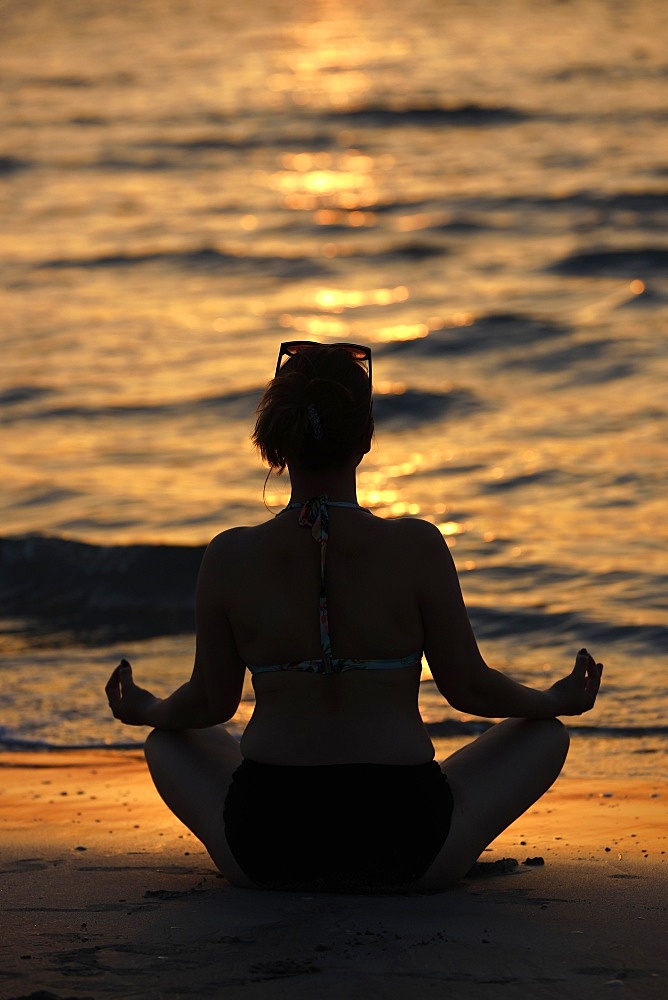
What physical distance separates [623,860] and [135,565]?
192 inches

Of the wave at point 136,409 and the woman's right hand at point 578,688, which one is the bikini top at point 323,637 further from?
the wave at point 136,409

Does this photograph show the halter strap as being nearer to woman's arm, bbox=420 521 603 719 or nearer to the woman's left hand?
woman's arm, bbox=420 521 603 719

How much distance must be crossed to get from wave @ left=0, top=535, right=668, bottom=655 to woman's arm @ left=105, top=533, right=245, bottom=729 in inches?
139

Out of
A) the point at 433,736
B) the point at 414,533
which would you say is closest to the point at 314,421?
the point at 414,533

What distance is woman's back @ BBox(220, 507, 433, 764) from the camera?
10.9 feet

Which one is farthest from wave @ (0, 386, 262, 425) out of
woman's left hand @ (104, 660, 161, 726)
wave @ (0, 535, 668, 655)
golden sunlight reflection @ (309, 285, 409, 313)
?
woman's left hand @ (104, 660, 161, 726)

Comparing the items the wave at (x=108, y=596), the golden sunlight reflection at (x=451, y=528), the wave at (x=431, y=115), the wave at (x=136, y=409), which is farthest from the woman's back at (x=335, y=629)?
the wave at (x=431, y=115)

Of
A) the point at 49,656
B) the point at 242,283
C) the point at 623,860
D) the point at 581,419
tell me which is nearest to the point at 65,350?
the point at 242,283

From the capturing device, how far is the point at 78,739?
5.79 metres

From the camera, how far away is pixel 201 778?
3607 millimetres

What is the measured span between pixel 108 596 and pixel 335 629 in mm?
5151

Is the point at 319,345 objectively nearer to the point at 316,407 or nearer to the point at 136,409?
the point at 316,407

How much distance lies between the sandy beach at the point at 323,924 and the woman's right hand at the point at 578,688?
43cm

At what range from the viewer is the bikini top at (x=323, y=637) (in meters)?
3.31
